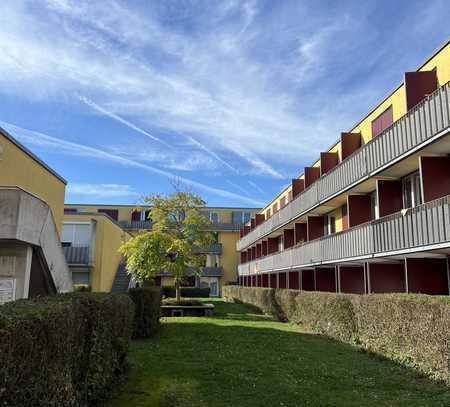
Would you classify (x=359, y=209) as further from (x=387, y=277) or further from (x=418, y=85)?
(x=418, y=85)

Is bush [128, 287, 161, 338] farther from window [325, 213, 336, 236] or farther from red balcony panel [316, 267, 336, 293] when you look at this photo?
window [325, 213, 336, 236]

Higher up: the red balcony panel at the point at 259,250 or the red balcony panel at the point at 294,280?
the red balcony panel at the point at 259,250

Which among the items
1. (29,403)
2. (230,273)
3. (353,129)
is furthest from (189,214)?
(230,273)

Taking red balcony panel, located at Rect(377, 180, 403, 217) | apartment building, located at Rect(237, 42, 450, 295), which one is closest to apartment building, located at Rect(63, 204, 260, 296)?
apartment building, located at Rect(237, 42, 450, 295)

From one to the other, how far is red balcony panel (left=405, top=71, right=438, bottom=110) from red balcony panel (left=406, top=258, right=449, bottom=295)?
4.99 meters

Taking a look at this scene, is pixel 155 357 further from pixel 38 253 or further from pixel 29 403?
pixel 29 403

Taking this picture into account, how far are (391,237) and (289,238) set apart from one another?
1737 cm

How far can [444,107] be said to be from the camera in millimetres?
12391

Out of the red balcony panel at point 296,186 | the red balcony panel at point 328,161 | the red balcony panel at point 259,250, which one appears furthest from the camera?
the red balcony panel at point 259,250

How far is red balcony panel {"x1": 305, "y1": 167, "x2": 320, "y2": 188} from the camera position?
26.6 metres

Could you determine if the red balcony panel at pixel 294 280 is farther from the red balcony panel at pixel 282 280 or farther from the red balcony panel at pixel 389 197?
the red balcony panel at pixel 389 197

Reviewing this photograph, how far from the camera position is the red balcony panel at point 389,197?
16.7 metres

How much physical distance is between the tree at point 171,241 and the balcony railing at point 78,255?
2881 millimetres

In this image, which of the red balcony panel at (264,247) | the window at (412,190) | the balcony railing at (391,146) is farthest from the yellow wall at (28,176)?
the red balcony panel at (264,247)
